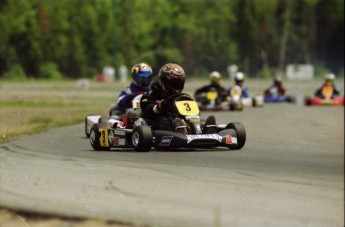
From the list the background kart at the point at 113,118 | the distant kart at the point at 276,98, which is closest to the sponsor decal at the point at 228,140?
the background kart at the point at 113,118

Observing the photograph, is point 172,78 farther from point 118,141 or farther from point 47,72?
point 47,72

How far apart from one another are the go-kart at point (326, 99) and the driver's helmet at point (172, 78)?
17214 millimetres

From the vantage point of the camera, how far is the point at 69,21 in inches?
1134

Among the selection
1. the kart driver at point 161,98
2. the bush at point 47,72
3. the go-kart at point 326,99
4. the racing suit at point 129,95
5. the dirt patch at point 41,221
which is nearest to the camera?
the dirt patch at point 41,221

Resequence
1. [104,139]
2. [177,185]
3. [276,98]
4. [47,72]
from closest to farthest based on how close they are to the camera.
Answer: [177,185] < [104,139] < [276,98] < [47,72]

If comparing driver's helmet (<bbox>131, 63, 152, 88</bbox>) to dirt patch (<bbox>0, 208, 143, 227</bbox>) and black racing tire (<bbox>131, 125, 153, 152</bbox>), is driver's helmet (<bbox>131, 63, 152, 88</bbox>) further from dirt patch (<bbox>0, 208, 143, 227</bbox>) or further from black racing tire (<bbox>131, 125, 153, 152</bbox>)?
dirt patch (<bbox>0, 208, 143, 227</bbox>)

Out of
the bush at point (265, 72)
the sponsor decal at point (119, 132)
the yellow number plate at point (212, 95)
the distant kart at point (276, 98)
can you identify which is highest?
the sponsor decal at point (119, 132)

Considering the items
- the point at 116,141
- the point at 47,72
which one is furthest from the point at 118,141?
the point at 47,72

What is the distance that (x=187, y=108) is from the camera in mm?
9688

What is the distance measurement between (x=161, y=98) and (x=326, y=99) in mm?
17316

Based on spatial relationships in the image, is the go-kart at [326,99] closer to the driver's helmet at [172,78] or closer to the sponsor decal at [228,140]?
the sponsor decal at [228,140]

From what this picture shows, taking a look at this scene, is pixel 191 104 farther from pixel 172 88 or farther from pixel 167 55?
pixel 167 55

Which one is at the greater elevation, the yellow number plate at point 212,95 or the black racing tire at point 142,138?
the black racing tire at point 142,138

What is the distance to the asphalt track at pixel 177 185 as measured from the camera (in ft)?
15.9
